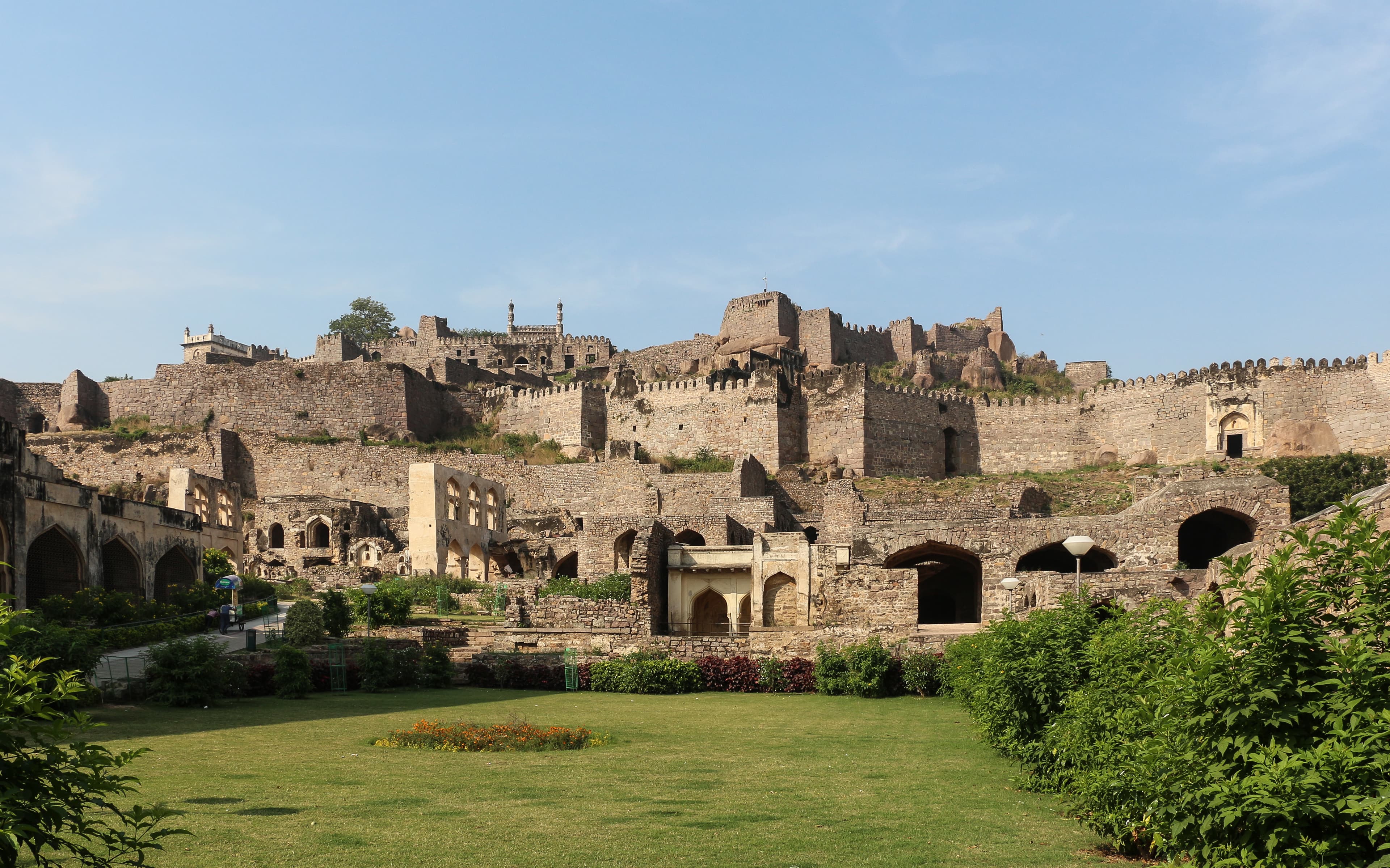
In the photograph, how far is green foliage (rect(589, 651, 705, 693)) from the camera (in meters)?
22.8

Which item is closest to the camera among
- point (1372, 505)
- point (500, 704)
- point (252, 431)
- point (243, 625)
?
point (1372, 505)

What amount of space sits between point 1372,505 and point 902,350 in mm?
A: 56239

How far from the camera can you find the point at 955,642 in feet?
68.3

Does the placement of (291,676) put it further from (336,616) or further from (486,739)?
(486,739)

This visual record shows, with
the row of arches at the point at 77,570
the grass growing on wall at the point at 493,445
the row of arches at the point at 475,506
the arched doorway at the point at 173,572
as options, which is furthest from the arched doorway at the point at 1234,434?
the row of arches at the point at 77,570

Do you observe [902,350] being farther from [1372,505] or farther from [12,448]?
[1372,505]

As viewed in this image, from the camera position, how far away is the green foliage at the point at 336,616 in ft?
83.5

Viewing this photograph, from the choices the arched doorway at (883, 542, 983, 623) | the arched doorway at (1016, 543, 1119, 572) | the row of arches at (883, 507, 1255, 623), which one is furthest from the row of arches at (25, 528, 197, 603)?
the arched doorway at (1016, 543, 1119, 572)

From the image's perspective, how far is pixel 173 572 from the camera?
3212 cm

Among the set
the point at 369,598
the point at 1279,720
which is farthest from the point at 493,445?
the point at 1279,720

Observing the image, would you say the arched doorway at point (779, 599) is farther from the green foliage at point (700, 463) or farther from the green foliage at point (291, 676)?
the green foliage at point (291, 676)

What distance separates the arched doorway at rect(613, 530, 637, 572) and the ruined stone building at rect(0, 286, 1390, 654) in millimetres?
117

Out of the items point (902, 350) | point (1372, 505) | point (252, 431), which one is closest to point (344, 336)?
point (252, 431)

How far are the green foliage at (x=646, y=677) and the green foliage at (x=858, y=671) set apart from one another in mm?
2475
